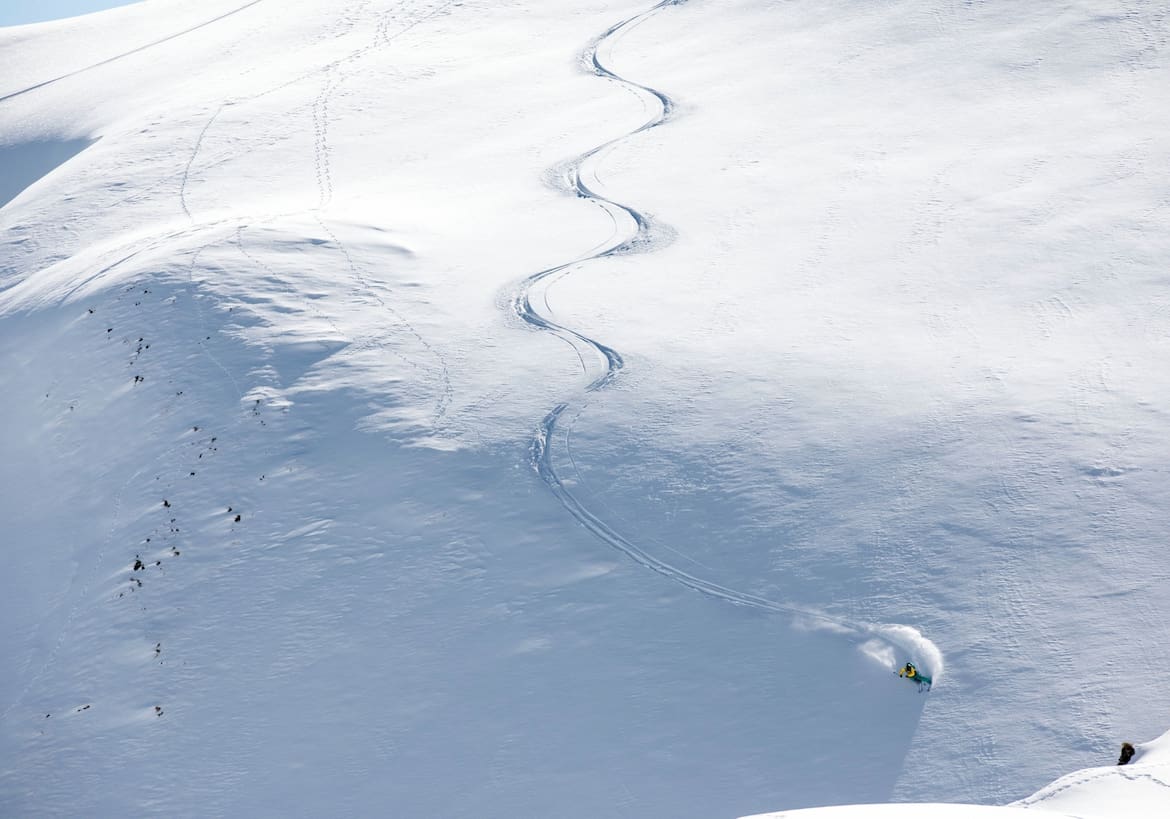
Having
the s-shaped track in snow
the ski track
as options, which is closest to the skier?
the s-shaped track in snow

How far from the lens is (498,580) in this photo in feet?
57.7

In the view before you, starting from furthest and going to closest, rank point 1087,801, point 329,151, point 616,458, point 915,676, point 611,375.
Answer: point 329,151 → point 611,375 → point 616,458 → point 915,676 → point 1087,801

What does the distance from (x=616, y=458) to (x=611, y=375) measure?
2.37 meters

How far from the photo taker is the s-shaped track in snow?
1577 centimetres

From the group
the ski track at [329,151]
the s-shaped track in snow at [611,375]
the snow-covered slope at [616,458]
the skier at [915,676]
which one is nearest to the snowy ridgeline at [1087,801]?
the snow-covered slope at [616,458]

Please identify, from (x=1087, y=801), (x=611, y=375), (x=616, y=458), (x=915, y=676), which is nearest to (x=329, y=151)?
(x=611, y=375)

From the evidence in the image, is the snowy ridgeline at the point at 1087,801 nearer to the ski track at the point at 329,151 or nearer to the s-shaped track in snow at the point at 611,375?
the s-shaped track in snow at the point at 611,375

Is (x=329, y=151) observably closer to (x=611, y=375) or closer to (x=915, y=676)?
(x=611, y=375)

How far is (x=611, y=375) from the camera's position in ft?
69.7

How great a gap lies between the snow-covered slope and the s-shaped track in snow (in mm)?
99

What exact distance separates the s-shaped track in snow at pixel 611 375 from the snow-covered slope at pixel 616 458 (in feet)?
0.32

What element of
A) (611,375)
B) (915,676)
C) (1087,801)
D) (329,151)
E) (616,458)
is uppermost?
(329,151)

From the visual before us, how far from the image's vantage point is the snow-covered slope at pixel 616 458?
1517 cm

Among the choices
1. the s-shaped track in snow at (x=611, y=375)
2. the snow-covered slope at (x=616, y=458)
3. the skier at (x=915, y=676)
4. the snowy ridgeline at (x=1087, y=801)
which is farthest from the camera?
the s-shaped track in snow at (x=611, y=375)
